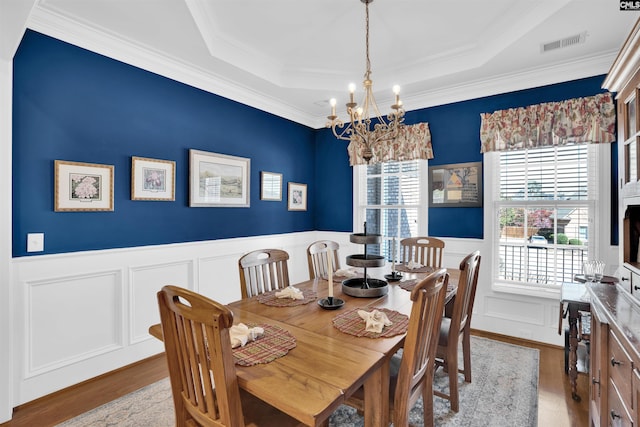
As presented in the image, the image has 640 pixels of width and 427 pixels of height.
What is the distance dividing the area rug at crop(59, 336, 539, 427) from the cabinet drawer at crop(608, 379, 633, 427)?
0.76 m

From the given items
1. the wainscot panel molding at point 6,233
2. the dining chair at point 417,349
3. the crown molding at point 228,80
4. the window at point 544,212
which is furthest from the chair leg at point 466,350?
the wainscot panel molding at point 6,233

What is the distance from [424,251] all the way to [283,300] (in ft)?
5.87

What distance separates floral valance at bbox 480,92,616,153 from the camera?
283 cm

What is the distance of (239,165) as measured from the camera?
366 centimetres

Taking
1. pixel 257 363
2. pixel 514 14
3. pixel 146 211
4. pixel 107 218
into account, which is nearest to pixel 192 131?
pixel 146 211

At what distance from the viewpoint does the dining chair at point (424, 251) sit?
123 inches

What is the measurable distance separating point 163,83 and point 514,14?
10.3 feet

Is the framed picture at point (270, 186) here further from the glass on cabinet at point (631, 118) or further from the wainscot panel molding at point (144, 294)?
the glass on cabinet at point (631, 118)

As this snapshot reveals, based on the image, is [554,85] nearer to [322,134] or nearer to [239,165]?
[322,134]

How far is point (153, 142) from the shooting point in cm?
290

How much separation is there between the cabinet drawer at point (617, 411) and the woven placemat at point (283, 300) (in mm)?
1501

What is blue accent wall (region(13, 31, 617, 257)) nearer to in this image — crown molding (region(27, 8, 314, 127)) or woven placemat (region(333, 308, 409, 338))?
crown molding (region(27, 8, 314, 127))

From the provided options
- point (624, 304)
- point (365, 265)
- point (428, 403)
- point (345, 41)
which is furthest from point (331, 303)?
point (345, 41)

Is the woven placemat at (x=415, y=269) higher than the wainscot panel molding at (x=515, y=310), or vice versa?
the woven placemat at (x=415, y=269)
